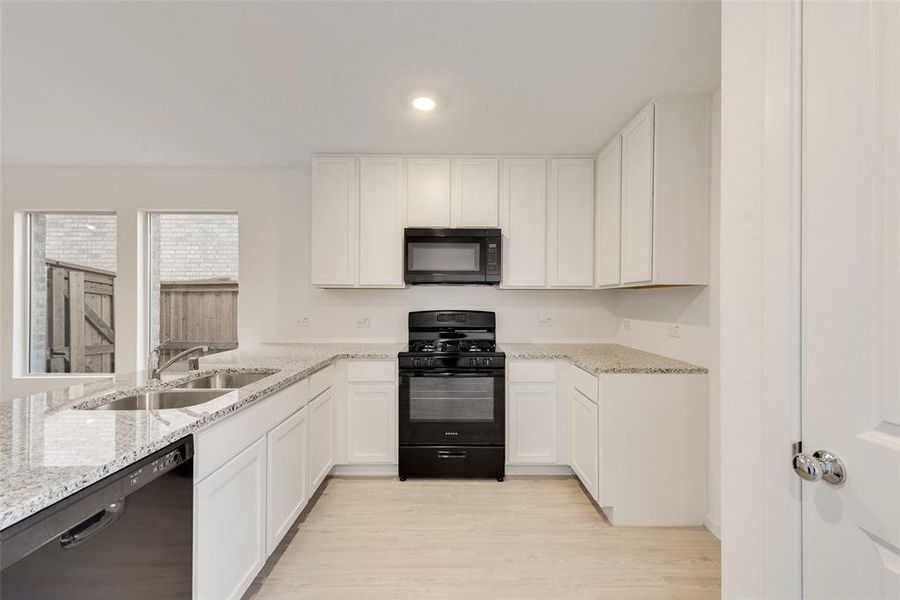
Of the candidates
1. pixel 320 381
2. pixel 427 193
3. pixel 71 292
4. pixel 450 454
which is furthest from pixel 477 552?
pixel 71 292

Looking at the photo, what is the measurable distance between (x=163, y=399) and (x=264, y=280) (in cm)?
192

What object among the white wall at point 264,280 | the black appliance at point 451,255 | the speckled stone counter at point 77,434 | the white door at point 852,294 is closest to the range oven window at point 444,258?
the black appliance at point 451,255

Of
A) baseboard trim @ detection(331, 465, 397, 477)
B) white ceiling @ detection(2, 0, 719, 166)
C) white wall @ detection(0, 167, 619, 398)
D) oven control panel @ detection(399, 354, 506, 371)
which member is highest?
white ceiling @ detection(2, 0, 719, 166)

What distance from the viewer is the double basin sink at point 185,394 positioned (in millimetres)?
1624

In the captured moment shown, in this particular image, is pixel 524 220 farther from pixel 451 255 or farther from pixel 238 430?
pixel 238 430

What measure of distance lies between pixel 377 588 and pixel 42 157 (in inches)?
162

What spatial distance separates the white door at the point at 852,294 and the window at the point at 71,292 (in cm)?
459

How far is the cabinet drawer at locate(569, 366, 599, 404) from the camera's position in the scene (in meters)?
2.38

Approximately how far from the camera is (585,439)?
99.9 inches

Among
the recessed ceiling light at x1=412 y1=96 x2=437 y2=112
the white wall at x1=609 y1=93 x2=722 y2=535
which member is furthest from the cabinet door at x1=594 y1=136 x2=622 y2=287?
the recessed ceiling light at x1=412 y1=96 x2=437 y2=112

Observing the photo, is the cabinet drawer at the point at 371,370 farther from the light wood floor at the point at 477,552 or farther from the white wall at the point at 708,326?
the white wall at the point at 708,326

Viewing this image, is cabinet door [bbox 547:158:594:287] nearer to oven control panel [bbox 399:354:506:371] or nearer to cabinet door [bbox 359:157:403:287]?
oven control panel [bbox 399:354:506:371]

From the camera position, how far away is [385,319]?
352cm

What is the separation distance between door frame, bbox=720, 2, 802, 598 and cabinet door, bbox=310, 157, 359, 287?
2.54 m
